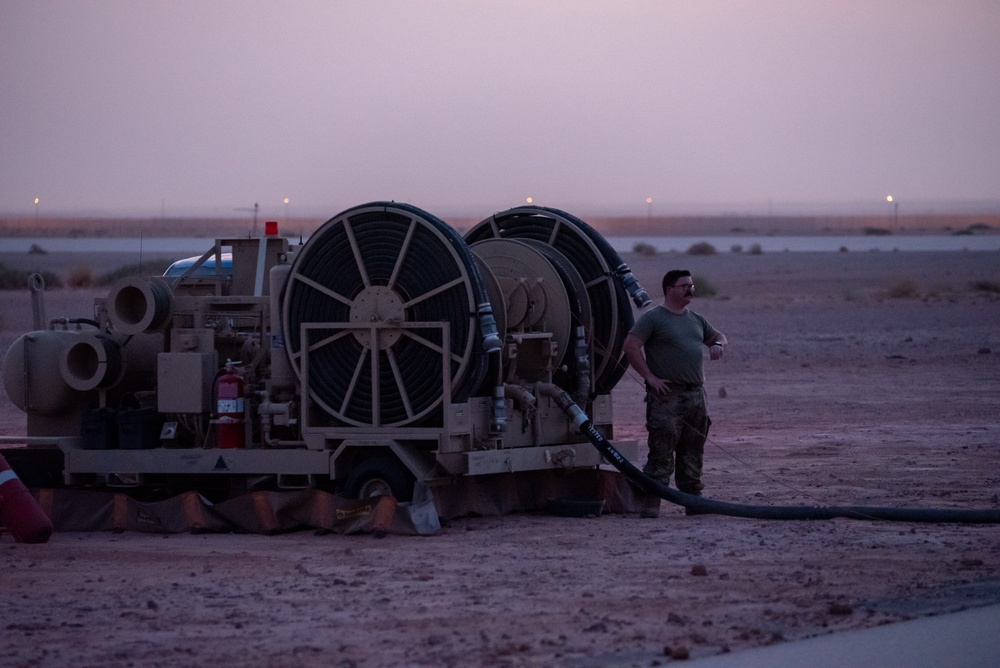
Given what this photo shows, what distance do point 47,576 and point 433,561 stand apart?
2426 millimetres

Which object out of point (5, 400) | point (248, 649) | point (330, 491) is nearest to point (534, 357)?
point (330, 491)

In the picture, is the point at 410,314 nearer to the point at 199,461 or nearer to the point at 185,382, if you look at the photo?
the point at 185,382

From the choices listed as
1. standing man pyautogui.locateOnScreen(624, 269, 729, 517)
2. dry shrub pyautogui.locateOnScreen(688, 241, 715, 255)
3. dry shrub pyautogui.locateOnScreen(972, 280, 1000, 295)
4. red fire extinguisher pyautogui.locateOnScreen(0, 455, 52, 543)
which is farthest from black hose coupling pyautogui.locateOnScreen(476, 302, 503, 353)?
dry shrub pyautogui.locateOnScreen(688, 241, 715, 255)

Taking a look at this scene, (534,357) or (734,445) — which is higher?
(534,357)

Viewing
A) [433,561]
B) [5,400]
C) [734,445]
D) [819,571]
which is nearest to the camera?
[819,571]

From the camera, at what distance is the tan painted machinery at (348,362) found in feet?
35.4

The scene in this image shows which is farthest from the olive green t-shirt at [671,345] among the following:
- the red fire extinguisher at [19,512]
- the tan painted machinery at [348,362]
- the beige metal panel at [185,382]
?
the red fire extinguisher at [19,512]

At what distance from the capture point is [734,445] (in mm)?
15953

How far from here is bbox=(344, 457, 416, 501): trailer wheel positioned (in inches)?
426

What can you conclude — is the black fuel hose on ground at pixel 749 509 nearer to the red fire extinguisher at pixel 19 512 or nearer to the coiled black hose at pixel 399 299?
the coiled black hose at pixel 399 299

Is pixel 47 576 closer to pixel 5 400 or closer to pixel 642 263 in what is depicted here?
pixel 5 400

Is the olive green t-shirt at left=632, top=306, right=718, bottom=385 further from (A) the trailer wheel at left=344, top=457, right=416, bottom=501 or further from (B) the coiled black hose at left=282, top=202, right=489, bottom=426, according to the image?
(A) the trailer wheel at left=344, top=457, right=416, bottom=501

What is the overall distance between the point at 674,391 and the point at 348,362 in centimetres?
252

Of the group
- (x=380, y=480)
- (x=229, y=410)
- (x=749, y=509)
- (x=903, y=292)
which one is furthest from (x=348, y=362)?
(x=903, y=292)
